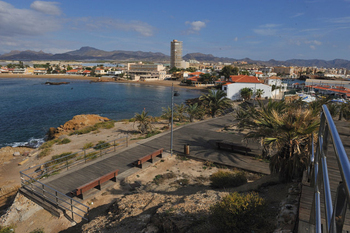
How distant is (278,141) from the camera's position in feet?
26.7

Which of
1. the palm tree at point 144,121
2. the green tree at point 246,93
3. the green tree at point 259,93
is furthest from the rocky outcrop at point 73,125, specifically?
the green tree at point 259,93

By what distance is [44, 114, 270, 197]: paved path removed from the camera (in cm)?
1168

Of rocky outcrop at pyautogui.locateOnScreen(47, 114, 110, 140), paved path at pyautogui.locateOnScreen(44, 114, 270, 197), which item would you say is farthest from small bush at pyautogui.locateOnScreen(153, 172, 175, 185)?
rocky outcrop at pyautogui.locateOnScreen(47, 114, 110, 140)

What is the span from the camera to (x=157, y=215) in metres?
7.18

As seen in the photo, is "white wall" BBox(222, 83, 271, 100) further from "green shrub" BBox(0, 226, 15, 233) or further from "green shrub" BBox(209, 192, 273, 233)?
"green shrub" BBox(209, 192, 273, 233)

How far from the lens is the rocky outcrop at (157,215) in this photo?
260 inches

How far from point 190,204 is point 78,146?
1719cm

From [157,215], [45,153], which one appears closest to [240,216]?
[157,215]

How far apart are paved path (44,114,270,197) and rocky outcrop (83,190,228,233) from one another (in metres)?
3.54

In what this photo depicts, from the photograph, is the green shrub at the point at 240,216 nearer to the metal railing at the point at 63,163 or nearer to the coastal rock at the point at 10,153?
the metal railing at the point at 63,163

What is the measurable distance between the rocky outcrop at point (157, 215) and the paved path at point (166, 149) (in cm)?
354

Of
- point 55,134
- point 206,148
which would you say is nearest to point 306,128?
point 206,148

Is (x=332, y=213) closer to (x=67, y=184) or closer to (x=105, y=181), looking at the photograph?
(x=105, y=181)

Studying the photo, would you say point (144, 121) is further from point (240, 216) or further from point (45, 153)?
point (240, 216)
